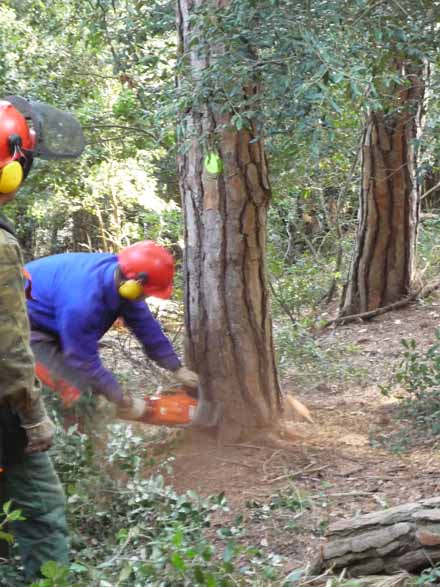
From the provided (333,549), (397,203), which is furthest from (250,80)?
(397,203)

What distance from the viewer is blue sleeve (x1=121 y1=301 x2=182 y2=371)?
5.36m

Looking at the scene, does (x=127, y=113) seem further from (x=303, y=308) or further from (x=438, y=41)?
(x=438, y=41)

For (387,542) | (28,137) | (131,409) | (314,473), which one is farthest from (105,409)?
(387,542)

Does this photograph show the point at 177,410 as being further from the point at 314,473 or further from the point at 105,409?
the point at 314,473

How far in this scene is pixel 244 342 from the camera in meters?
5.68

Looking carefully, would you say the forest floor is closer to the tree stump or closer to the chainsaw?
the chainsaw

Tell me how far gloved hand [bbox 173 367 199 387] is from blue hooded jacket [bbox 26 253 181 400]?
1.16ft

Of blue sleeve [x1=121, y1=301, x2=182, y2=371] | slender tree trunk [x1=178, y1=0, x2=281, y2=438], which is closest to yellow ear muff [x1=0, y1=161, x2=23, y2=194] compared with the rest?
blue sleeve [x1=121, y1=301, x2=182, y2=371]

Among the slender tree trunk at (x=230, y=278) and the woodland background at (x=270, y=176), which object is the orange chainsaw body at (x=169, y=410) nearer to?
the woodland background at (x=270, y=176)

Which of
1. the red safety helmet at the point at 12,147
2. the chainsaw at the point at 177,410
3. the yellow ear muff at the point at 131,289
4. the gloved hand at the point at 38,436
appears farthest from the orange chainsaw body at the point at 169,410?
the red safety helmet at the point at 12,147

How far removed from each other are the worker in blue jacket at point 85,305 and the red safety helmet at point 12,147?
152 cm

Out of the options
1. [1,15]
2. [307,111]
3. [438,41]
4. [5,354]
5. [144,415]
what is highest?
[1,15]

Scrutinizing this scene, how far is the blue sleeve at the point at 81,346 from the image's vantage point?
16.1 ft

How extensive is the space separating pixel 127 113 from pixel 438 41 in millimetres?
4331
